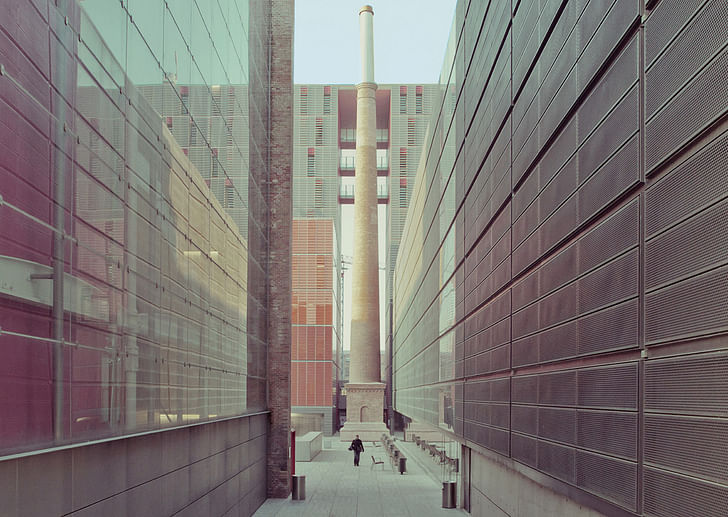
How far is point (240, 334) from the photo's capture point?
18047mm

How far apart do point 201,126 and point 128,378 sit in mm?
5860

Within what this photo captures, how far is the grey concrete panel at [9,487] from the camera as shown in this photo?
5.80 meters

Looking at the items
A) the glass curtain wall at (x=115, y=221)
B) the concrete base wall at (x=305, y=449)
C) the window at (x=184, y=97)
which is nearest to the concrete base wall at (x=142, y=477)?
the glass curtain wall at (x=115, y=221)

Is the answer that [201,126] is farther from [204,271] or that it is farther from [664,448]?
[664,448]

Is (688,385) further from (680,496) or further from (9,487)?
(9,487)

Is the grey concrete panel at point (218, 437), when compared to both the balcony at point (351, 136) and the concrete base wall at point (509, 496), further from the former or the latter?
the balcony at point (351, 136)

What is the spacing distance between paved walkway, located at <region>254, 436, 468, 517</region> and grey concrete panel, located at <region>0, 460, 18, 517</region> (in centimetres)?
1269

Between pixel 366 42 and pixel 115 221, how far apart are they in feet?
150

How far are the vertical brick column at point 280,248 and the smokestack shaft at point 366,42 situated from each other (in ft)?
93.3

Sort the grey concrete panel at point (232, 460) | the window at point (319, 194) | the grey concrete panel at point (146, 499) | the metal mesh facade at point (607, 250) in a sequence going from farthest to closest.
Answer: the window at point (319, 194)
the grey concrete panel at point (232, 460)
the grey concrete panel at point (146, 499)
the metal mesh facade at point (607, 250)

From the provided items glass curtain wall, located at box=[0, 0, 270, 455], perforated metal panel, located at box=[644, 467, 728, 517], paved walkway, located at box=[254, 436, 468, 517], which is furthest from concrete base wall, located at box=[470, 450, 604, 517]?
glass curtain wall, located at box=[0, 0, 270, 455]

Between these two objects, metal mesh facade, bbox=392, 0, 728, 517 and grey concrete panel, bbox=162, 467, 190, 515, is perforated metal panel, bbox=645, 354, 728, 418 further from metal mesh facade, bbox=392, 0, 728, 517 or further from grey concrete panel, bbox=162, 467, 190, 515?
grey concrete panel, bbox=162, 467, 190, 515

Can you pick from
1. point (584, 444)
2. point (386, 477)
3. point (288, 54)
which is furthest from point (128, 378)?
point (386, 477)

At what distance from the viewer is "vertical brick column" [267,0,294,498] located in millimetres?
21938
